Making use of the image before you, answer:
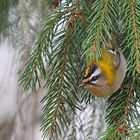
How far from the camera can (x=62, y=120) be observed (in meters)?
1.23

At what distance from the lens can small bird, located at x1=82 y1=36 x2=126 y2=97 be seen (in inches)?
47.6

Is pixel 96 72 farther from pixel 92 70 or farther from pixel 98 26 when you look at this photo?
pixel 98 26

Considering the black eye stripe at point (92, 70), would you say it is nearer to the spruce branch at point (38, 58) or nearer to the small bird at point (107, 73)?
the small bird at point (107, 73)

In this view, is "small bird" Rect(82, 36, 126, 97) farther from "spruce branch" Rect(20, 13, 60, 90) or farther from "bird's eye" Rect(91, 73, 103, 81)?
"spruce branch" Rect(20, 13, 60, 90)

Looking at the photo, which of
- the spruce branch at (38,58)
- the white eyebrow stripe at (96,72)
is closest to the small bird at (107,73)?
the white eyebrow stripe at (96,72)

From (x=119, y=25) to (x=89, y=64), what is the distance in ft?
0.60

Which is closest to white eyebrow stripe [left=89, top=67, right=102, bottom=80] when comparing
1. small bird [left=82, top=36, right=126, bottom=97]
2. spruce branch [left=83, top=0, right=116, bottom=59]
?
small bird [left=82, top=36, right=126, bottom=97]

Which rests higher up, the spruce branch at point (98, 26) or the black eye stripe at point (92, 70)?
the spruce branch at point (98, 26)

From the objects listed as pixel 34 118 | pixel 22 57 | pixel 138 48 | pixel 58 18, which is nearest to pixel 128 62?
pixel 138 48

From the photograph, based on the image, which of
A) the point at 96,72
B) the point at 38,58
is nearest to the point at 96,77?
the point at 96,72

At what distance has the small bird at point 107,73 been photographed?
47.6 inches

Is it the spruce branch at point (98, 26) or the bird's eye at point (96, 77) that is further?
the bird's eye at point (96, 77)

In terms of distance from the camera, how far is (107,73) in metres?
1.29

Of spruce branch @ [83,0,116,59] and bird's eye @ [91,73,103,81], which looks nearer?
spruce branch @ [83,0,116,59]
